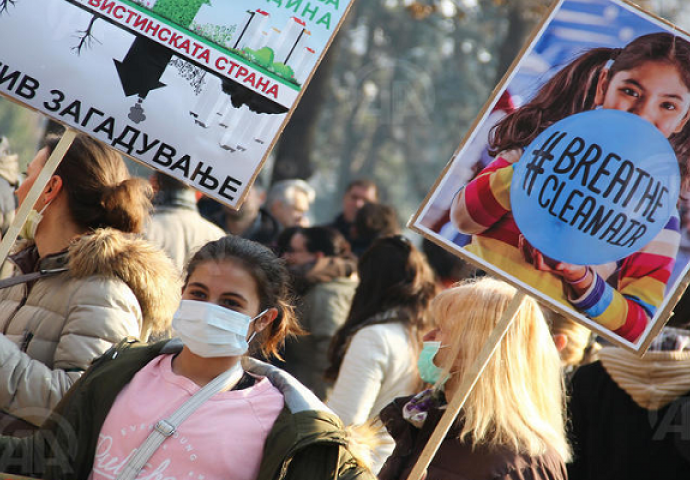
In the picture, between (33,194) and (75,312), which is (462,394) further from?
(33,194)

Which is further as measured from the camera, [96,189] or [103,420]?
[96,189]

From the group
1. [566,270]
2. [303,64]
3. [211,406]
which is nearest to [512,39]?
[303,64]

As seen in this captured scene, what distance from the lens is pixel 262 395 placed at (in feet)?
9.29

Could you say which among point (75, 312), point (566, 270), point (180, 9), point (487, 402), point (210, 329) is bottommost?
Answer: point (75, 312)

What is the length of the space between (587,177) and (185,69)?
142 cm

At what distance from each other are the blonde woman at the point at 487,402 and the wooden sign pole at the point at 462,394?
222 millimetres

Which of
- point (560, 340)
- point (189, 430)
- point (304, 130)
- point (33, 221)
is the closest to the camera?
point (189, 430)

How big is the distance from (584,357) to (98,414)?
118 inches

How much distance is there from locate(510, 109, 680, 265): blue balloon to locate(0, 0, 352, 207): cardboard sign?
863mm

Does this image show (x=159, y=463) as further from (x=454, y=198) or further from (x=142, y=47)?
(x=142, y=47)

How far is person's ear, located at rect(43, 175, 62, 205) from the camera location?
347 cm

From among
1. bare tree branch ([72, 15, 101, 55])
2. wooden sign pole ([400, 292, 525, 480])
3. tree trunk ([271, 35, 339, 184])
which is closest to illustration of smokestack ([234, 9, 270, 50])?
bare tree branch ([72, 15, 101, 55])

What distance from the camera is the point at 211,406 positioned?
277 cm

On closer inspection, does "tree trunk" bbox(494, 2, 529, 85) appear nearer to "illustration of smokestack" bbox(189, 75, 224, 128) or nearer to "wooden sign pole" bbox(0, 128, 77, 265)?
"illustration of smokestack" bbox(189, 75, 224, 128)
